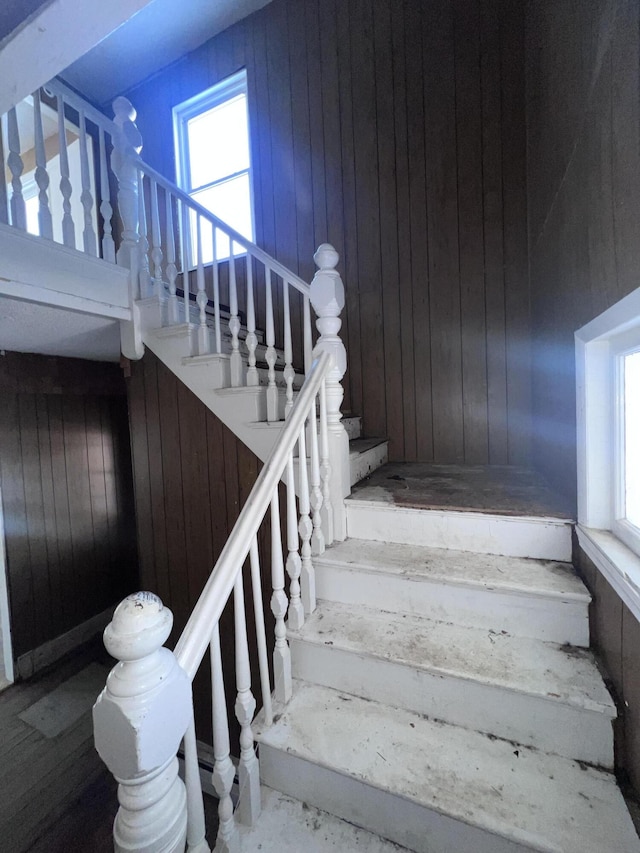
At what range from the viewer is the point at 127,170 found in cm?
206

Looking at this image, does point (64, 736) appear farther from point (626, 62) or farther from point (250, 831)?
point (626, 62)

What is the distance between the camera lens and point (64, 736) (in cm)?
226

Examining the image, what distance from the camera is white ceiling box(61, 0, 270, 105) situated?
2.85 m

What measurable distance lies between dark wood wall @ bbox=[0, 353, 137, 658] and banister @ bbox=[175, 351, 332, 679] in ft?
8.09

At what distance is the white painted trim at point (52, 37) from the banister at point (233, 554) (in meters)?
0.98

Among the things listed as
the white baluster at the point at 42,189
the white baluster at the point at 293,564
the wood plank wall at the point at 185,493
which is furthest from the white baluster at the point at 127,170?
the white baluster at the point at 293,564

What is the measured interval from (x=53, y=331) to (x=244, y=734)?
229 centimetres

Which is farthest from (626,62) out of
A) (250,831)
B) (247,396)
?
(250,831)

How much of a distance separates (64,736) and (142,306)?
8.86 ft

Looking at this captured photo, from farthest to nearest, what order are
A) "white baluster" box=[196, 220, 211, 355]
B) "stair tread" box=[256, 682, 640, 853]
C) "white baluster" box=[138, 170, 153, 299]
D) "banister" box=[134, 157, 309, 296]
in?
"white baluster" box=[138, 170, 153, 299], "white baluster" box=[196, 220, 211, 355], "banister" box=[134, 157, 309, 296], "stair tread" box=[256, 682, 640, 853]

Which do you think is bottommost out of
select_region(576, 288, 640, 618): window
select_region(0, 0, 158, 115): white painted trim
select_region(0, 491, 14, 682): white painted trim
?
select_region(0, 491, 14, 682): white painted trim

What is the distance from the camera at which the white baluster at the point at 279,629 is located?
114 centimetres

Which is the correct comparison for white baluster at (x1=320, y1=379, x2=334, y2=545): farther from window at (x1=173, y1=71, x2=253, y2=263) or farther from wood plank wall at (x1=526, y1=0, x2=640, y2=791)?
window at (x1=173, y1=71, x2=253, y2=263)

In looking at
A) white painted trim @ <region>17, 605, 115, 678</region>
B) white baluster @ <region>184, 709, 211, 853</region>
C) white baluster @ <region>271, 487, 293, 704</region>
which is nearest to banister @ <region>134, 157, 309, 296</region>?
white baluster @ <region>271, 487, 293, 704</region>
